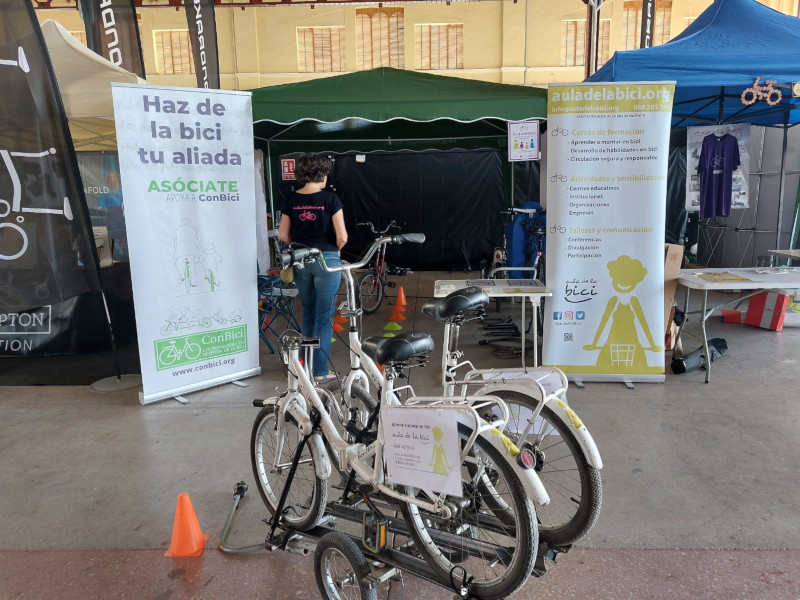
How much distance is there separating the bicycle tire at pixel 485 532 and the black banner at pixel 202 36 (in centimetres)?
556

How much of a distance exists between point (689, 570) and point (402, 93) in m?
4.65

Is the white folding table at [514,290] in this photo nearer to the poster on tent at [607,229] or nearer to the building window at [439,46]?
the poster on tent at [607,229]

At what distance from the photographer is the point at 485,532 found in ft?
6.96

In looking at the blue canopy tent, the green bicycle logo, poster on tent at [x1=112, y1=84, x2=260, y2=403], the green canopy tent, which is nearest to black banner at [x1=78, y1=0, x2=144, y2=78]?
the green canopy tent

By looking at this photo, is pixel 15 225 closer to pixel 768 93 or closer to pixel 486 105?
pixel 486 105

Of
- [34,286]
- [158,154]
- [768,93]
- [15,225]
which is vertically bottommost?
[34,286]

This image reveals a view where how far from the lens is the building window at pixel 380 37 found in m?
16.1

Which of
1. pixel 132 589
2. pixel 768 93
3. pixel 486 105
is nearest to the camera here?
pixel 132 589

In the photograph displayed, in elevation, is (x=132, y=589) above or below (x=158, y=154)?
below

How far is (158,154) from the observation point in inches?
155

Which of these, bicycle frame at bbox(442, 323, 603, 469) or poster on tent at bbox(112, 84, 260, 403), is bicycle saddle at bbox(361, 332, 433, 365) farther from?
poster on tent at bbox(112, 84, 260, 403)

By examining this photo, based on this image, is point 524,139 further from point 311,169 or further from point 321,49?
point 321,49

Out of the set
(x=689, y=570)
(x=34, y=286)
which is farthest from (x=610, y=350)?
(x=34, y=286)

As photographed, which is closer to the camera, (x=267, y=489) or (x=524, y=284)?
(x=267, y=489)
